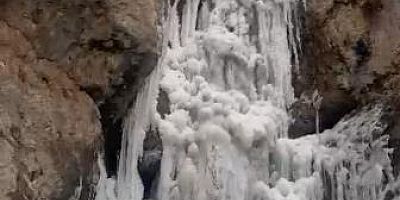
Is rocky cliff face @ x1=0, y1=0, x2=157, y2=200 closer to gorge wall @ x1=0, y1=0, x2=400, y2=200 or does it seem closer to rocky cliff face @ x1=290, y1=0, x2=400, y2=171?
gorge wall @ x1=0, y1=0, x2=400, y2=200

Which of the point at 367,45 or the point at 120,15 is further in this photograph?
the point at 367,45

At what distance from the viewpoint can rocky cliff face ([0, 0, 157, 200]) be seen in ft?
13.8

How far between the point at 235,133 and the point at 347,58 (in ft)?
3.58

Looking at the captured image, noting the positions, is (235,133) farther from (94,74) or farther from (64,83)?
(64,83)

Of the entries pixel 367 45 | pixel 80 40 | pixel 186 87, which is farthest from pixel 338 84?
pixel 80 40

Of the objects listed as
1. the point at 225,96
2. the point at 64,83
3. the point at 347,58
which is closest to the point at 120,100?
the point at 64,83

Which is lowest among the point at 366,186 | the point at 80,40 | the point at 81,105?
the point at 366,186

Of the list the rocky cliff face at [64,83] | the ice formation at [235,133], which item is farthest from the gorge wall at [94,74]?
the ice formation at [235,133]

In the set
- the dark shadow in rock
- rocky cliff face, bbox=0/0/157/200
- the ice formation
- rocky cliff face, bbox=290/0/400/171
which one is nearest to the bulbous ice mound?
the ice formation

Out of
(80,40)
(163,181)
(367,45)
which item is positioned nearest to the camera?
(80,40)

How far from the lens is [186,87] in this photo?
17.5ft

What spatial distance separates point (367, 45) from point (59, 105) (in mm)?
2458

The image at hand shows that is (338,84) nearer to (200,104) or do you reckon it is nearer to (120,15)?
(200,104)

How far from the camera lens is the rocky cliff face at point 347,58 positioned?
17.6 feet
